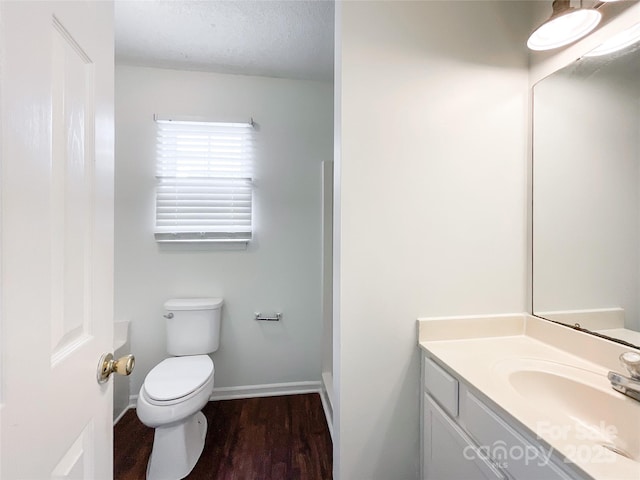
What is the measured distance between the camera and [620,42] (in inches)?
37.8

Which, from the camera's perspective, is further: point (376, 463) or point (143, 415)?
point (143, 415)

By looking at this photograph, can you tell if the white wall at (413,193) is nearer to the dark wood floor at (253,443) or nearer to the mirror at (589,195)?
the mirror at (589,195)

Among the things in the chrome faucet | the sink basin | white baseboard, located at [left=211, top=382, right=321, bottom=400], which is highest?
the chrome faucet

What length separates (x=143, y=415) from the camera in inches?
55.5

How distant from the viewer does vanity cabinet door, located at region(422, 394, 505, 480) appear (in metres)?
0.85

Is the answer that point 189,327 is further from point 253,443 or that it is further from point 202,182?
point 202,182

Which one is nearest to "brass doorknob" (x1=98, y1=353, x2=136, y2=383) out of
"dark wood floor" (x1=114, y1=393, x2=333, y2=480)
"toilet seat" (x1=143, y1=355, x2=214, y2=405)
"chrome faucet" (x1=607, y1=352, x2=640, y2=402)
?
"toilet seat" (x1=143, y1=355, x2=214, y2=405)

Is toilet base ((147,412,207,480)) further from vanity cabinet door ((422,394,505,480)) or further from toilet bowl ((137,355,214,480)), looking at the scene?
vanity cabinet door ((422,394,505,480))

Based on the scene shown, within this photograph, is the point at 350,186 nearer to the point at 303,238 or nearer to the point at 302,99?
the point at 303,238

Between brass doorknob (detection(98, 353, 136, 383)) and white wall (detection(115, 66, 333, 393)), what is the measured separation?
1389 mm

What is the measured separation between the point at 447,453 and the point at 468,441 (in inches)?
6.3

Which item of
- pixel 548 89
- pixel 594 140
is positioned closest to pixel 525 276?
pixel 594 140

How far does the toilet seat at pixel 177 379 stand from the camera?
1.44 m

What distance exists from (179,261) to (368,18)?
1.85 meters
